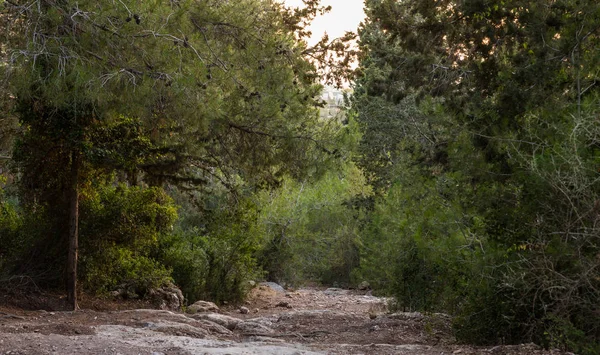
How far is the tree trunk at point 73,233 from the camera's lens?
11633 millimetres

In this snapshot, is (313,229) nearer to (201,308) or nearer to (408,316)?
(201,308)

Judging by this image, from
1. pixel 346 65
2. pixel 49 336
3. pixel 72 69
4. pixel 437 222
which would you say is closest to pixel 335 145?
pixel 346 65

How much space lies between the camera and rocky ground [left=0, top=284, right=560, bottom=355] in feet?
24.5

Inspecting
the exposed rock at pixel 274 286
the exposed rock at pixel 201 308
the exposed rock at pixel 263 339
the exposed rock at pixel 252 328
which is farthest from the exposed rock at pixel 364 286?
the exposed rock at pixel 263 339

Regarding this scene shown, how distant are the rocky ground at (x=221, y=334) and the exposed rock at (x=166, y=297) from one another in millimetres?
346

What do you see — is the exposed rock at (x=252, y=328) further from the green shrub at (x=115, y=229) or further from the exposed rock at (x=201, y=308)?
the exposed rock at (x=201, y=308)

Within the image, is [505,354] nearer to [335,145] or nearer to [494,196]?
[494,196]

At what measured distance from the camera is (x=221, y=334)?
10.3 meters

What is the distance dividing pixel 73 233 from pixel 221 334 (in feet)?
10.5

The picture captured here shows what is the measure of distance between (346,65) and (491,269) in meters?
5.98

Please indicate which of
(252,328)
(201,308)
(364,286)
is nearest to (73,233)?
(252,328)

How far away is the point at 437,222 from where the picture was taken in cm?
958

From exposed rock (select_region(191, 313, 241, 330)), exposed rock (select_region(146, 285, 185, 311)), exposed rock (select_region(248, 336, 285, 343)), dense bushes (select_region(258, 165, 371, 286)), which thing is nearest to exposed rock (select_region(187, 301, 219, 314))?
exposed rock (select_region(146, 285, 185, 311))

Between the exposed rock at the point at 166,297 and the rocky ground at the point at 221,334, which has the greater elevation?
the exposed rock at the point at 166,297
